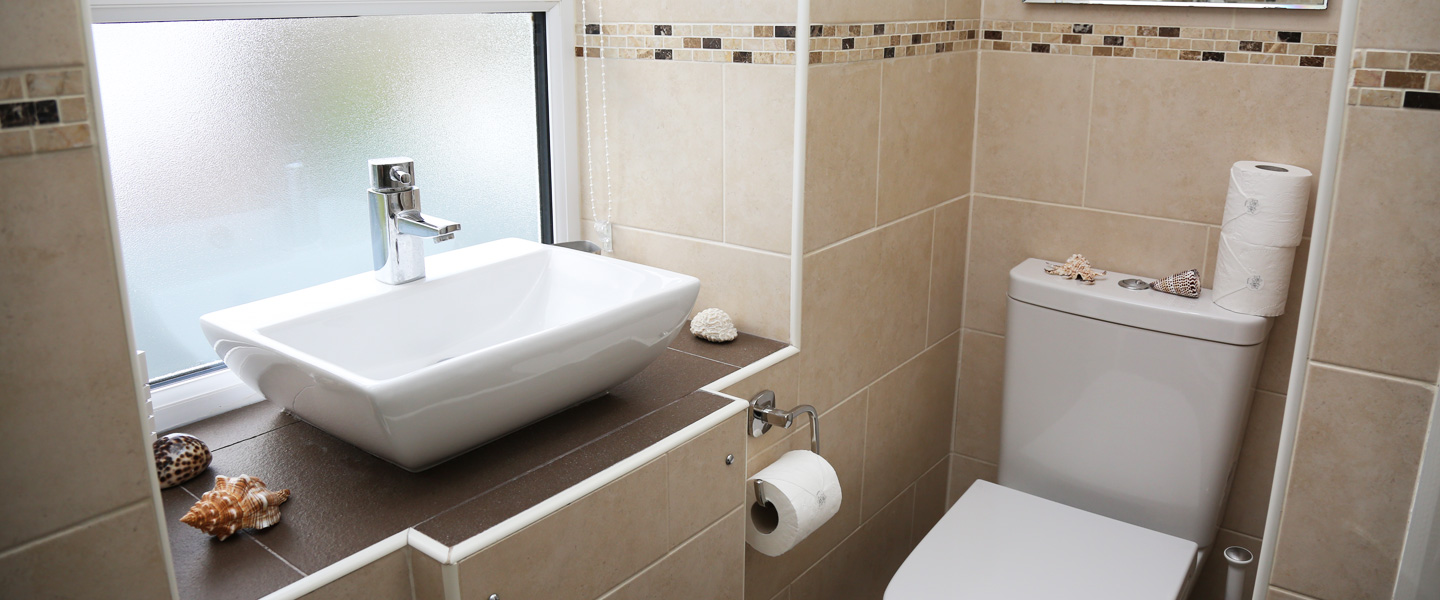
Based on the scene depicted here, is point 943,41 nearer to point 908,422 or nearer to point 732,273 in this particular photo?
point 732,273

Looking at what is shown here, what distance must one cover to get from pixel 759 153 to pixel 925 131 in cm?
44

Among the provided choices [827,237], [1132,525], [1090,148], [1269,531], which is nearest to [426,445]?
[827,237]

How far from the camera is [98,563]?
782mm

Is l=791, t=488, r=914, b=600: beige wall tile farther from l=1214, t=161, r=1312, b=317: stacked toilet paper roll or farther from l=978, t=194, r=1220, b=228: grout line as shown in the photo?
l=1214, t=161, r=1312, b=317: stacked toilet paper roll

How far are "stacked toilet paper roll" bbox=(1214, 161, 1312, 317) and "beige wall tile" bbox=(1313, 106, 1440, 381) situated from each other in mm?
759

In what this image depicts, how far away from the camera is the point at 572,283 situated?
1561 mm

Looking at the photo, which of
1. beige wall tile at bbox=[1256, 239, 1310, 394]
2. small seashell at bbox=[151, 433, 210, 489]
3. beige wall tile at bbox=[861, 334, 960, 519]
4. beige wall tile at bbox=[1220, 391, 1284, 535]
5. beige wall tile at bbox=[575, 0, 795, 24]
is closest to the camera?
small seashell at bbox=[151, 433, 210, 489]

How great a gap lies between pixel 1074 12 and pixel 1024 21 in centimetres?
10

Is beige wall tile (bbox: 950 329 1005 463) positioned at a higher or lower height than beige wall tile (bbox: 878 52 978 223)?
lower

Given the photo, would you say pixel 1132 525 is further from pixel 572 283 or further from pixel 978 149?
pixel 572 283

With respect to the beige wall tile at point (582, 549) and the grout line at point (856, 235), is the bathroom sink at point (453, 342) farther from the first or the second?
the grout line at point (856, 235)

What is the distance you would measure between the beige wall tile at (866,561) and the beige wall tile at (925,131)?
67 centimetres

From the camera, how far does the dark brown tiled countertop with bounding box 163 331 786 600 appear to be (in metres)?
1.05

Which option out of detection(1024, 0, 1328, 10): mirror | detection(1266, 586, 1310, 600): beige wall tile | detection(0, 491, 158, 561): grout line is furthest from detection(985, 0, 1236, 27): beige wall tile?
detection(0, 491, 158, 561): grout line
